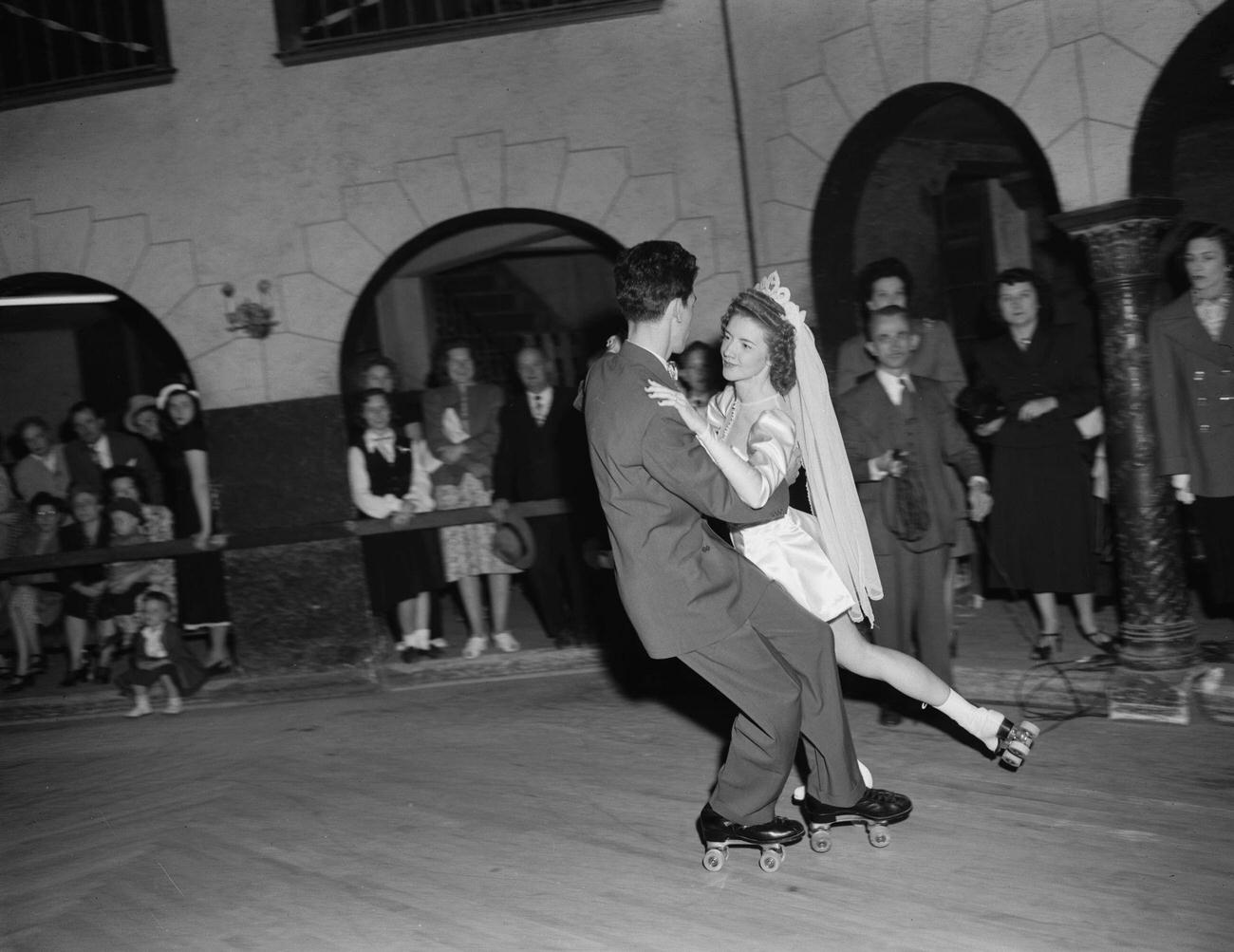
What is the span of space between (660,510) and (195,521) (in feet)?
16.5

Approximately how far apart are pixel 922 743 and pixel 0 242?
635 centimetres

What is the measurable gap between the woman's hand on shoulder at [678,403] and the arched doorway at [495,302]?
779cm

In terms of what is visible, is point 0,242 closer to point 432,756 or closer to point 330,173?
point 330,173

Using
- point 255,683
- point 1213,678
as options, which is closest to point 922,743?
point 1213,678

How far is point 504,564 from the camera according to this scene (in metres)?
8.05

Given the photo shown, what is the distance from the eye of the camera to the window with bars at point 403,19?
7.60 metres

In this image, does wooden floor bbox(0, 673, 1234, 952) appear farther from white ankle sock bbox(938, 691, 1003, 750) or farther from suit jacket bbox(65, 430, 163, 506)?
suit jacket bbox(65, 430, 163, 506)

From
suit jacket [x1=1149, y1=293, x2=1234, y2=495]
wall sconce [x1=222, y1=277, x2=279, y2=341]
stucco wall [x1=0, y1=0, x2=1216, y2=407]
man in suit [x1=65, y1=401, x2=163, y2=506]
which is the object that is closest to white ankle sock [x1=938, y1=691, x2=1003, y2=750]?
suit jacket [x1=1149, y1=293, x2=1234, y2=495]

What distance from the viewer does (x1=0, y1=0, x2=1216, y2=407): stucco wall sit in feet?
24.1

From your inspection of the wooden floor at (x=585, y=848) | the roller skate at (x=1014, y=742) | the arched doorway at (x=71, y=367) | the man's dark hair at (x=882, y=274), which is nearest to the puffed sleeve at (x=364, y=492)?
the wooden floor at (x=585, y=848)

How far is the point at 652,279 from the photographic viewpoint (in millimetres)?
4172

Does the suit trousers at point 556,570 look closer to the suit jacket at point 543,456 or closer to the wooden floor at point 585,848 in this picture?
the suit jacket at point 543,456

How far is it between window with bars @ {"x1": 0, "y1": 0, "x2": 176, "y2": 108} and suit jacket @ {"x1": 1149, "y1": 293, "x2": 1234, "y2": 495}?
619 cm

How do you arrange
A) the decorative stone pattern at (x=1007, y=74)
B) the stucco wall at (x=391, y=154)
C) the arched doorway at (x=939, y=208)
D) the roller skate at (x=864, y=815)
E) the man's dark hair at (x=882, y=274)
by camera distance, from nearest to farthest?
the roller skate at (x=864, y=815) → the decorative stone pattern at (x=1007, y=74) → the man's dark hair at (x=882, y=274) → the arched doorway at (x=939, y=208) → the stucco wall at (x=391, y=154)
